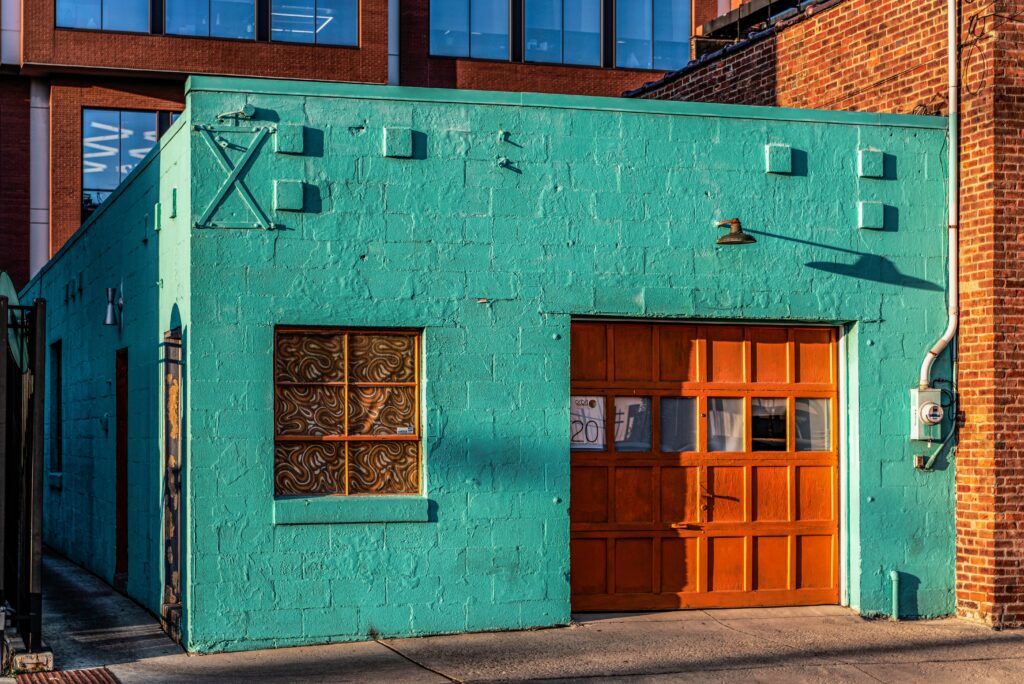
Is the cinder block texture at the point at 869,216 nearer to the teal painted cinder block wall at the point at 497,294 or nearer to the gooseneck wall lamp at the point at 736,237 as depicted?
the teal painted cinder block wall at the point at 497,294

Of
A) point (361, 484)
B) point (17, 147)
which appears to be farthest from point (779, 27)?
point (17, 147)

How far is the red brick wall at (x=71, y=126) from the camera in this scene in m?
32.5

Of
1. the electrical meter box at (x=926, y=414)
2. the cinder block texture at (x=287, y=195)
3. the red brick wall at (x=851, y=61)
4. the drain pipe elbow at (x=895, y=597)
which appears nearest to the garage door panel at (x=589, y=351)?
the cinder block texture at (x=287, y=195)

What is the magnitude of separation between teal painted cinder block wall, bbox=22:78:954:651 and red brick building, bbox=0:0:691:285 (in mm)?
22090

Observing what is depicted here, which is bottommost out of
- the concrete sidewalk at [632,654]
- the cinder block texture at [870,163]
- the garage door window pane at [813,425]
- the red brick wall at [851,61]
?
the concrete sidewalk at [632,654]

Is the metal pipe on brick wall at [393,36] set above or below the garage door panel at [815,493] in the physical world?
above

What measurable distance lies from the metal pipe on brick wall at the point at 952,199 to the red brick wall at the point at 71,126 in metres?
24.0

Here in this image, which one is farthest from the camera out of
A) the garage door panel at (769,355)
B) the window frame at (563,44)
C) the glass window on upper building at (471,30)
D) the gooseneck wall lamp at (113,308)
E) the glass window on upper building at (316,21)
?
the window frame at (563,44)

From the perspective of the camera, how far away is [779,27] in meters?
14.5

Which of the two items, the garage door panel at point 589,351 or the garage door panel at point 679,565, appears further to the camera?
the garage door panel at point 679,565

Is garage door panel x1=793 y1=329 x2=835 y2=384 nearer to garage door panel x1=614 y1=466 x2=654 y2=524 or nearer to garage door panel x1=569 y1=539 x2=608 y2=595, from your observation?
garage door panel x1=614 y1=466 x2=654 y2=524

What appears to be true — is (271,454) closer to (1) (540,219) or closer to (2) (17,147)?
(1) (540,219)

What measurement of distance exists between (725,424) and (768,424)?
16.2 inches

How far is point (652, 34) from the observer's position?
3541cm
